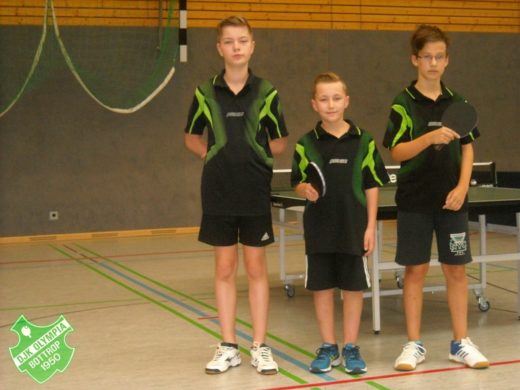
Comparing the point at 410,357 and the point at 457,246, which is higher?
the point at 457,246

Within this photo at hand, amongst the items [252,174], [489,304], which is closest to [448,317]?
[489,304]

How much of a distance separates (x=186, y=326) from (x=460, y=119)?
7.52ft

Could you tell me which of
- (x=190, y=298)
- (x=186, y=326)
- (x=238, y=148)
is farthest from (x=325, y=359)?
(x=190, y=298)

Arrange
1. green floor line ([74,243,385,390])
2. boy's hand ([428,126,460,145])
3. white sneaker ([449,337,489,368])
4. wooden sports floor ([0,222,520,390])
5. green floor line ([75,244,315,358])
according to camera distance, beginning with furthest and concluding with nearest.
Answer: green floor line ([75,244,315,358])
green floor line ([74,243,385,390])
white sneaker ([449,337,489,368])
wooden sports floor ([0,222,520,390])
boy's hand ([428,126,460,145])

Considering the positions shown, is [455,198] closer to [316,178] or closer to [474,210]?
[316,178]

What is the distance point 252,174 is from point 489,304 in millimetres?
2543

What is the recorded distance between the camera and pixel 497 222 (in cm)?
1045

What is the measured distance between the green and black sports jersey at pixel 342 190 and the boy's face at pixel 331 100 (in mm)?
102

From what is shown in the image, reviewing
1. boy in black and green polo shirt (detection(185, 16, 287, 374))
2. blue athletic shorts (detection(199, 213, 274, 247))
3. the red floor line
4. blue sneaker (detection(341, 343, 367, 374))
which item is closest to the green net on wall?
boy in black and green polo shirt (detection(185, 16, 287, 374))

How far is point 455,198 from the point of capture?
3.98m

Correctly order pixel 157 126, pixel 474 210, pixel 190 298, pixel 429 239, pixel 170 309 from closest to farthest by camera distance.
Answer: pixel 429 239 → pixel 474 210 → pixel 170 309 → pixel 190 298 → pixel 157 126

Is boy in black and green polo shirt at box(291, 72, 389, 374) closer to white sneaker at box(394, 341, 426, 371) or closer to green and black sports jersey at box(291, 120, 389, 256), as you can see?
green and black sports jersey at box(291, 120, 389, 256)

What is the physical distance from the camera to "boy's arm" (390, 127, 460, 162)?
378cm

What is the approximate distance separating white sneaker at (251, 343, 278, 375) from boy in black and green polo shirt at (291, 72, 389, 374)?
0.64 feet
